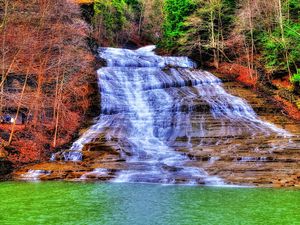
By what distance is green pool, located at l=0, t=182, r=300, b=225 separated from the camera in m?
8.49

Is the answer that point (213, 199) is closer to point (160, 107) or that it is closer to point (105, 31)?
point (160, 107)

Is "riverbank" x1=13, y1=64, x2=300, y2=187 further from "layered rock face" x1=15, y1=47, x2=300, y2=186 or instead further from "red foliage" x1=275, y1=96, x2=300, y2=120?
Result: "red foliage" x1=275, y1=96, x2=300, y2=120

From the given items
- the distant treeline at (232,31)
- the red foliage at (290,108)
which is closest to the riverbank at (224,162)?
the red foliage at (290,108)

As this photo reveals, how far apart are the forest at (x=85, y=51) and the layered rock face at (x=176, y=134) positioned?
1975 mm

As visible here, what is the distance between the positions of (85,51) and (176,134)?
1009cm

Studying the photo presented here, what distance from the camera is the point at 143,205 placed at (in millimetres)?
10117

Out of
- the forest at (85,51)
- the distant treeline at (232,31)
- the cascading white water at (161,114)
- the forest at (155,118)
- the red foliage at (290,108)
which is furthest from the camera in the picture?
the distant treeline at (232,31)

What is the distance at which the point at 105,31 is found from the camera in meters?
44.6

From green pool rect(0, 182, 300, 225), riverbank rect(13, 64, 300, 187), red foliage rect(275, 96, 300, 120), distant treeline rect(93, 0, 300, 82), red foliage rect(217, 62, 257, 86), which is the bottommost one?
green pool rect(0, 182, 300, 225)

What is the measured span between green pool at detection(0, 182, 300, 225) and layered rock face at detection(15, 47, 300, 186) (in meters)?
1.98

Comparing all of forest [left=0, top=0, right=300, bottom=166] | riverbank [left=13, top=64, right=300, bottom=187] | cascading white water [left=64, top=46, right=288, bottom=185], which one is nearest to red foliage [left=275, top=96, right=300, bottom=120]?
forest [left=0, top=0, right=300, bottom=166]

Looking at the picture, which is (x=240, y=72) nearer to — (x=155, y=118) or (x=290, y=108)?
(x=290, y=108)

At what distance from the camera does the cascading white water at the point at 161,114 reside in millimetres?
16844

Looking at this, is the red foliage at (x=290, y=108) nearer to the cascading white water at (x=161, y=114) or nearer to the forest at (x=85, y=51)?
the forest at (x=85, y=51)
